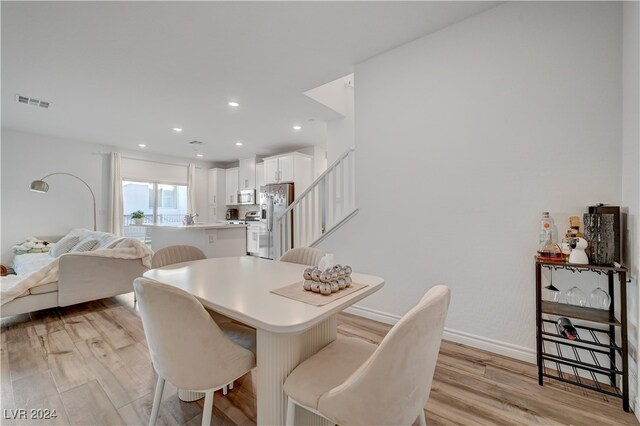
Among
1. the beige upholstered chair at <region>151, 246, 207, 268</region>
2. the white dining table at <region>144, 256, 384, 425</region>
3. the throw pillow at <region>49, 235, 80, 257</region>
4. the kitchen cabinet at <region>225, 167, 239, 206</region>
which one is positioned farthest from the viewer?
the kitchen cabinet at <region>225, 167, 239, 206</region>

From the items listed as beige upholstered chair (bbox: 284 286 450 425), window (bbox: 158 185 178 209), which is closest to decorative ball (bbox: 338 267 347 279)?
beige upholstered chair (bbox: 284 286 450 425)

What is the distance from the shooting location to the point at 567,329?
1.67 m

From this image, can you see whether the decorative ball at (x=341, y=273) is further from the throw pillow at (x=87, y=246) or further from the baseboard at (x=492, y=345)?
the throw pillow at (x=87, y=246)

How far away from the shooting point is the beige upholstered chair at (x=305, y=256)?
6.81ft

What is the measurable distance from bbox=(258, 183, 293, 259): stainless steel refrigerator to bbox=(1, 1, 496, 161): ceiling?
1.66 meters

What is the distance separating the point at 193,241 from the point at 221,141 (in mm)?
2438

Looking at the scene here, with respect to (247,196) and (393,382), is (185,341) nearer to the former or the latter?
(393,382)

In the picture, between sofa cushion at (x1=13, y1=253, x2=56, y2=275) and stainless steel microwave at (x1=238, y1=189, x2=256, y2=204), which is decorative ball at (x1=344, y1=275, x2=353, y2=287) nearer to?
sofa cushion at (x1=13, y1=253, x2=56, y2=275)

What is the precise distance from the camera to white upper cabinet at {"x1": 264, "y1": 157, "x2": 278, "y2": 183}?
6.08 metres

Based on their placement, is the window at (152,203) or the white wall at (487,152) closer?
the white wall at (487,152)

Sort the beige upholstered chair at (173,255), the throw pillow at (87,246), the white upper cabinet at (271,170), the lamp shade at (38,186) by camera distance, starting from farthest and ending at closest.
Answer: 1. the white upper cabinet at (271,170)
2. the lamp shade at (38,186)
3. the throw pillow at (87,246)
4. the beige upholstered chair at (173,255)

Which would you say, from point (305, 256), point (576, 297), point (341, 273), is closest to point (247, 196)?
point (305, 256)

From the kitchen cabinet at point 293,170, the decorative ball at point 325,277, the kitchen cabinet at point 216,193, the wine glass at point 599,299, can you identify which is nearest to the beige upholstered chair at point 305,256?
the decorative ball at point 325,277

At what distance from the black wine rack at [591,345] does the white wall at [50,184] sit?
740cm
